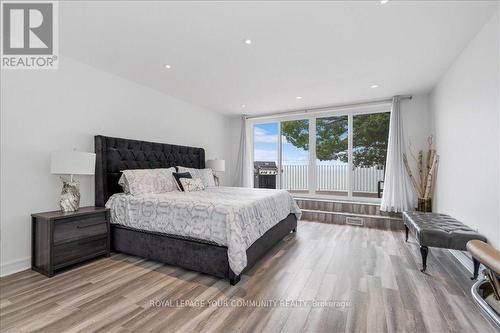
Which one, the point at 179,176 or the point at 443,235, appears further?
the point at 179,176

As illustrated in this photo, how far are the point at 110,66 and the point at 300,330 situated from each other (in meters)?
3.81

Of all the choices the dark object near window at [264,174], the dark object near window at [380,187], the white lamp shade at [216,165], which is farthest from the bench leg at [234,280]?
the dark object near window at [380,187]

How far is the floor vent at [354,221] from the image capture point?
14.9 feet

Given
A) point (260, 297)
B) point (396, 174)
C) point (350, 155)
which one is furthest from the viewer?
point (350, 155)

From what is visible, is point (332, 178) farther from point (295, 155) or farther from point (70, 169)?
point (70, 169)

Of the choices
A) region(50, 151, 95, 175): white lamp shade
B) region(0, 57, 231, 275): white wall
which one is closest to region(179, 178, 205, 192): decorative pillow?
region(0, 57, 231, 275): white wall

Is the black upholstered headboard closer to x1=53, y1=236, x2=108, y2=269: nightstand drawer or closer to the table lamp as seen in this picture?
the table lamp

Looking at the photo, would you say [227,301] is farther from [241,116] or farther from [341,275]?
[241,116]

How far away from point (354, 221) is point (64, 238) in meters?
4.71

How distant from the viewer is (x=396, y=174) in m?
4.34

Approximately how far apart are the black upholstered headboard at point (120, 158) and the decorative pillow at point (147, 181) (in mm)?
202

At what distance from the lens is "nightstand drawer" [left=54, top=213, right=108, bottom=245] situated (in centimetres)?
243

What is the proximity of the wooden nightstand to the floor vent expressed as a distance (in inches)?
169

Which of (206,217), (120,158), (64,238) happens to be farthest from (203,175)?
(64,238)
